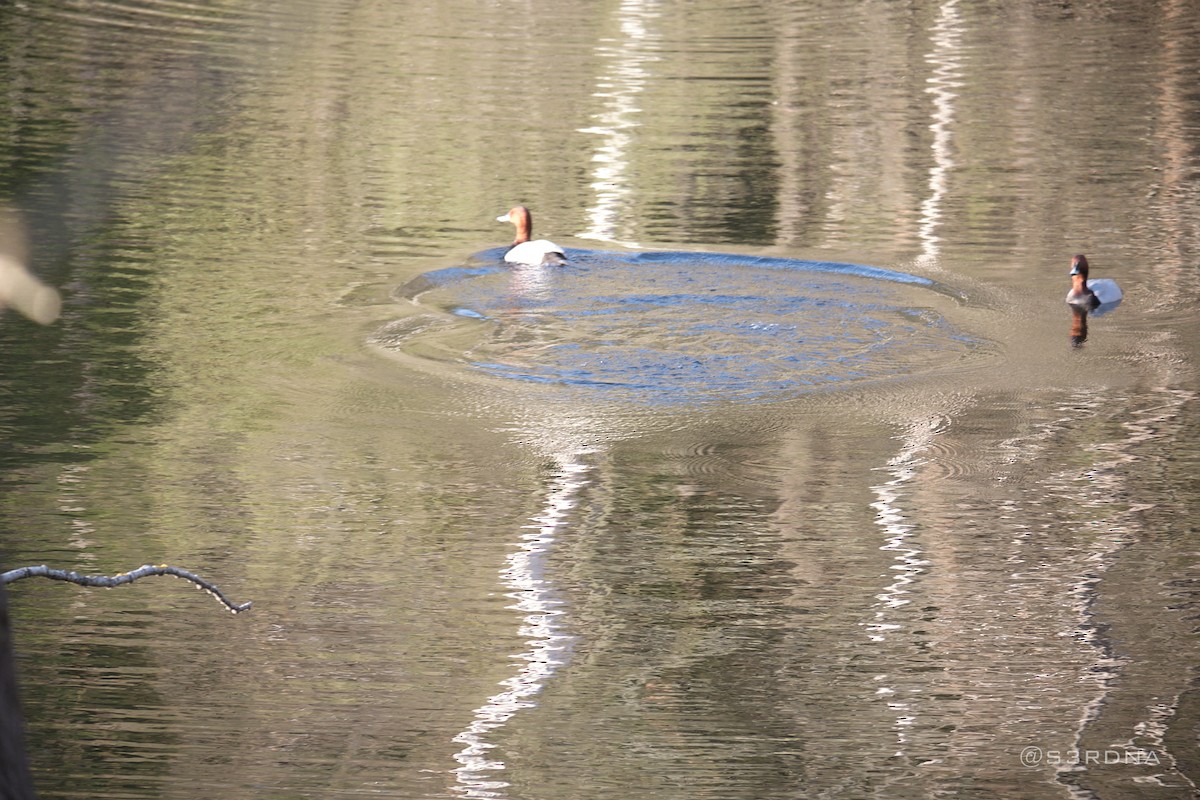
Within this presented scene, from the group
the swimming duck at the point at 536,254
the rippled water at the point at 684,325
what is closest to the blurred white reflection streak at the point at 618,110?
the swimming duck at the point at 536,254

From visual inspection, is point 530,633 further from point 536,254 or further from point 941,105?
point 941,105

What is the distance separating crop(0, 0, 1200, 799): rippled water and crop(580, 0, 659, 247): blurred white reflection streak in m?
0.11

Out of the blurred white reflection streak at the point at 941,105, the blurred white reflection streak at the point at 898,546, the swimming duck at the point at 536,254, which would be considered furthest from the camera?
the blurred white reflection streak at the point at 941,105

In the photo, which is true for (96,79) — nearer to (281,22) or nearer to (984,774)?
(281,22)

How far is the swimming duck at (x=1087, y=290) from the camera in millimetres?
11938

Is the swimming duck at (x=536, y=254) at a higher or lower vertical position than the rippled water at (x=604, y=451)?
higher

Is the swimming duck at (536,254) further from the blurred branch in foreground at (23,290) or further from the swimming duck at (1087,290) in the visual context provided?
the swimming duck at (1087,290)

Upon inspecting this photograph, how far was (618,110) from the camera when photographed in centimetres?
1889

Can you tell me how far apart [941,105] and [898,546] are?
12.1 meters

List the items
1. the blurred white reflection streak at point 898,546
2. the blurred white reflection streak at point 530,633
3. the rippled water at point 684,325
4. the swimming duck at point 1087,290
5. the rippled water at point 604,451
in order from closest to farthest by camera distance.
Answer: the blurred white reflection streak at point 530,633 → the rippled water at point 604,451 → the blurred white reflection streak at point 898,546 → the rippled water at point 684,325 → the swimming duck at point 1087,290

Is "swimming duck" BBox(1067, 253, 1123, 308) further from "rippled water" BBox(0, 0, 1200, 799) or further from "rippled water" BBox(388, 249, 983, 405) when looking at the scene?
"rippled water" BBox(388, 249, 983, 405)

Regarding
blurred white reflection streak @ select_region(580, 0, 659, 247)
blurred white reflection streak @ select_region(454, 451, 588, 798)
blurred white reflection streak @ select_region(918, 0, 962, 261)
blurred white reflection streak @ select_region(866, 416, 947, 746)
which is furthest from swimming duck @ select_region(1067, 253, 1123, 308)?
blurred white reflection streak @ select_region(454, 451, 588, 798)

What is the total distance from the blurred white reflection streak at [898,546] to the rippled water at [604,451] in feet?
0.08

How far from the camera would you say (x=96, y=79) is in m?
20.7
